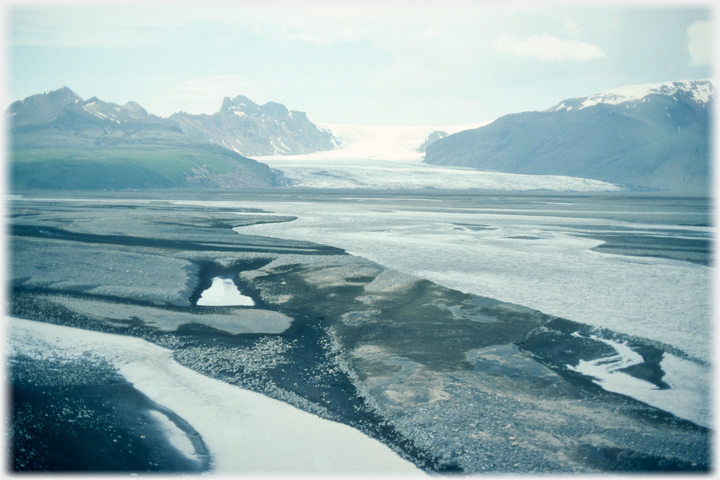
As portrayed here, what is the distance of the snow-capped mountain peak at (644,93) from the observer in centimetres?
14950

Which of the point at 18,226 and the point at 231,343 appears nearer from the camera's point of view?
the point at 231,343

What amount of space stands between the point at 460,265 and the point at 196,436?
10.5m

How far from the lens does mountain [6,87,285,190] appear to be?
71.6 meters

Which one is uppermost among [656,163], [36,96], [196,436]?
[36,96]

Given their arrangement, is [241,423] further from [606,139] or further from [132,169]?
[606,139]

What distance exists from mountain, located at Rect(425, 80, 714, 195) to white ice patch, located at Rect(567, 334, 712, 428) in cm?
11793

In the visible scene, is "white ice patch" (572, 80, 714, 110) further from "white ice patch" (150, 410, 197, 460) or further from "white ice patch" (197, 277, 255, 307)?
"white ice patch" (150, 410, 197, 460)

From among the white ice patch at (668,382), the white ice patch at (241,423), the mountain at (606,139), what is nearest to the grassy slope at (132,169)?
the mountain at (606,139)

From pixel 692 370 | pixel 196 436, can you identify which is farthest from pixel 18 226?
pixel 692 370

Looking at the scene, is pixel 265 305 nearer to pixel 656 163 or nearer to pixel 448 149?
pixel 656 163

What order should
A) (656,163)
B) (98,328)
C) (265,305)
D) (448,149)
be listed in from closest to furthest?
1. (98,328)
2. (265,305)
3. (656,163)
4. (448,149)

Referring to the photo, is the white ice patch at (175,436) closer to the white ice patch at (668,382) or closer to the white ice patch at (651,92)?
the white ice patch at (668,382)

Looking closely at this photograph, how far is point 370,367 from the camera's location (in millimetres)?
7559

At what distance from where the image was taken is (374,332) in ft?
30.0
